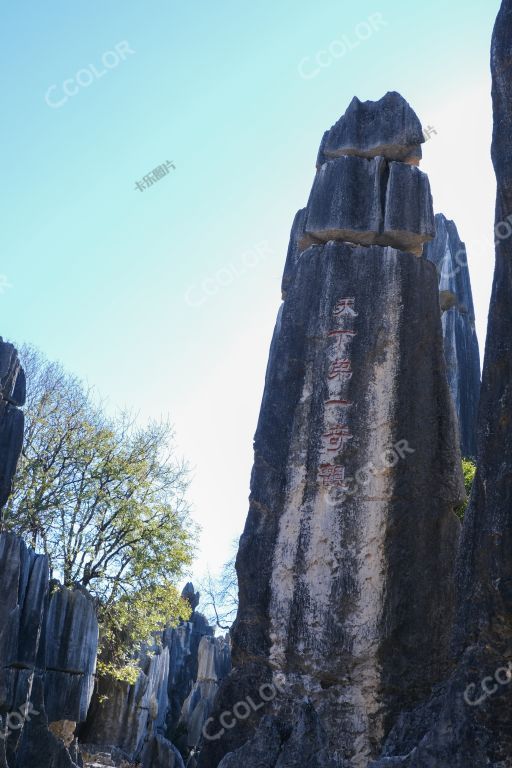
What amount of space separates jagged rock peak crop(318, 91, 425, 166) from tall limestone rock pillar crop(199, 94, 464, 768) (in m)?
0.38

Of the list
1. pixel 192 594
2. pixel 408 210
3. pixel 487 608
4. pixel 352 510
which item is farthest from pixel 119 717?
pixel 192 594

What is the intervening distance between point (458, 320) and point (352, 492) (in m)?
12.3

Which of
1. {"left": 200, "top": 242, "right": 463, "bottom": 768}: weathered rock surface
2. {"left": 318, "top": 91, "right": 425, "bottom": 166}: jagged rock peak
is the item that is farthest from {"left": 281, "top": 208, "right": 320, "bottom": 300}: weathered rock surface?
{"left": 318, "top": 91, "right": 425, "bottom": 166}: jagged rock peak

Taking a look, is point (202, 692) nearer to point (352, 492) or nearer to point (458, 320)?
point (458, 320)

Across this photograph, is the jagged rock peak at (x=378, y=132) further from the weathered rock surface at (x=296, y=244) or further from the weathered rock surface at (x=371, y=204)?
the weathered rock surface at (x=296, y=244)

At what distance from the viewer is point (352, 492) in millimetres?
5918

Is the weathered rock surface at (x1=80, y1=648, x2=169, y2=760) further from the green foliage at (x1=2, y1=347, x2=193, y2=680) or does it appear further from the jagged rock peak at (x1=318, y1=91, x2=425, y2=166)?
the jagged rock peak at (x1=318, y1=91, x2=425, y2=166)

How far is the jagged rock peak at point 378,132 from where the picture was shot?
24.3ft

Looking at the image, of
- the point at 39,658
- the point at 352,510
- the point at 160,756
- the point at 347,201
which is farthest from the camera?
the point at 160,756

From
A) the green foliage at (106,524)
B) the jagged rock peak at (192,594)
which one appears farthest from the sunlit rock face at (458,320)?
the jagged rock peak at (192,594)

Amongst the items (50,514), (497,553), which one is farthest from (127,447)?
(497,553)

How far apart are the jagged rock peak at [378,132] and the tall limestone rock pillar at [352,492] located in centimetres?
38

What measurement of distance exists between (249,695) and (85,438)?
36.1ft

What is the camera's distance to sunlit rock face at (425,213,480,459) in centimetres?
1628
